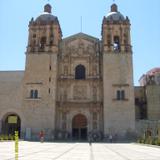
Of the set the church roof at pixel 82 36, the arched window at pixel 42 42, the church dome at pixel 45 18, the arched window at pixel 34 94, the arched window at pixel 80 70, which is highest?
the church dome at pixel 45 18

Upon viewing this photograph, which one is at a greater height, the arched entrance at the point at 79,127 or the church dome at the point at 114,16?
the church dome at the point at 114,16

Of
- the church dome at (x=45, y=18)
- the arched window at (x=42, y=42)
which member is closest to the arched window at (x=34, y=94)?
the arched window at (x=42, y=42)

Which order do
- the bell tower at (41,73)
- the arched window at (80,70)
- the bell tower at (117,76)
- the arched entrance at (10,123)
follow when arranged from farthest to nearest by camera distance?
the arched window at (80,70), the arched entrance at (10,123), the bell tower at (41,73), the bell tower at (117,76)

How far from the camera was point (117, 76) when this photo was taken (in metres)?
37.3

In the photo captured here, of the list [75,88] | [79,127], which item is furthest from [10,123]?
[75,88]

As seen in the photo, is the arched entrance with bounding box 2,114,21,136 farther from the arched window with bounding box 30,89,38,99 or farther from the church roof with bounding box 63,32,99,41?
the church roof with bounding box 63,32,99,41

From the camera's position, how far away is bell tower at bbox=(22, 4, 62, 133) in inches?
1427

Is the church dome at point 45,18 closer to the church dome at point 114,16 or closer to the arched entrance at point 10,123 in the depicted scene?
the church dome at point 114,16

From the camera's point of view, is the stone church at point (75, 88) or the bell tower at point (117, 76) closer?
the bell tower at point (117, 76)

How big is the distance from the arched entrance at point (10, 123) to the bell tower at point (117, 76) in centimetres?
1188

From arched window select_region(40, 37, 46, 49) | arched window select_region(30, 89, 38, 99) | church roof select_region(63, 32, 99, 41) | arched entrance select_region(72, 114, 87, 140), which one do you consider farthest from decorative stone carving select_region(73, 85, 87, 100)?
arched window select_region(40, 37, 46, 49)

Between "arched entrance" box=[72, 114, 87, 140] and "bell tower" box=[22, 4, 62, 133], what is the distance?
3.14 m

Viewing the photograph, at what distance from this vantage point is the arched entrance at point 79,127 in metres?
37.5

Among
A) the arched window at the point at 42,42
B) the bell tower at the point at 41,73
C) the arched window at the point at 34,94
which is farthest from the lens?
the arched window at the point at 42,42
